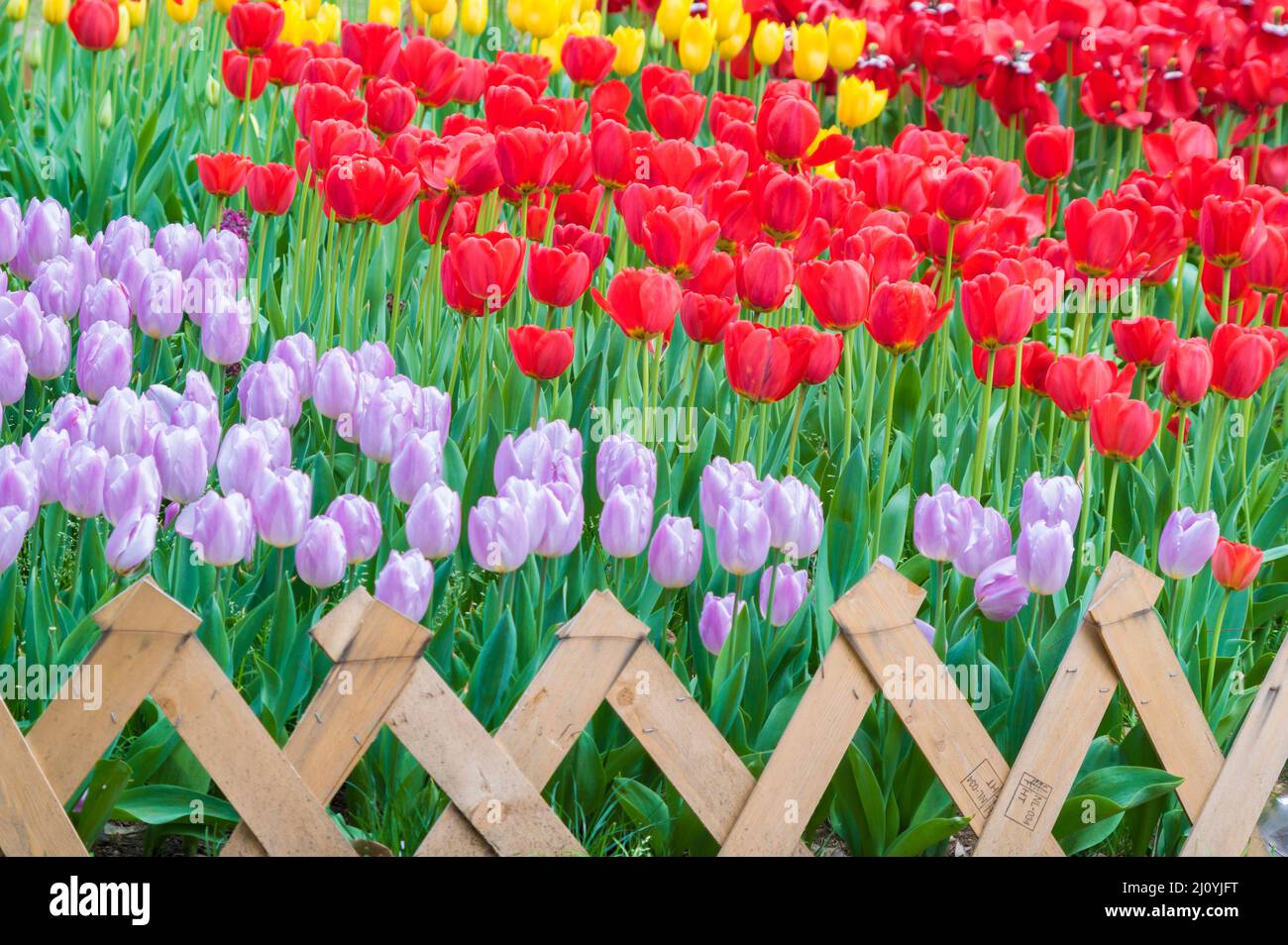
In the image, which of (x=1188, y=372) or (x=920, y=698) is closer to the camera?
(x=920, y=698)

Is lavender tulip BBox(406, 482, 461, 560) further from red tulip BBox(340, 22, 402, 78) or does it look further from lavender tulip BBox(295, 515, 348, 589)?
red tulip BBox(340, 22, 402, 78)

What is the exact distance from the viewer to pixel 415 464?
249cm

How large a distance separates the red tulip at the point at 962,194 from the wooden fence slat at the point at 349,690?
1594mm

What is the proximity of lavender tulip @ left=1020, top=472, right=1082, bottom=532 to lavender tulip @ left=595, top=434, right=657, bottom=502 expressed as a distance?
0.61 meters

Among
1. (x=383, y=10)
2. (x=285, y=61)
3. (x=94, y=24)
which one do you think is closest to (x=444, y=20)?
(x=383, y=10)

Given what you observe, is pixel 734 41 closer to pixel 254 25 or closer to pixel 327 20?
pixel 327 20

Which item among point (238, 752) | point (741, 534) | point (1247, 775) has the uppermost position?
point (741, 534)

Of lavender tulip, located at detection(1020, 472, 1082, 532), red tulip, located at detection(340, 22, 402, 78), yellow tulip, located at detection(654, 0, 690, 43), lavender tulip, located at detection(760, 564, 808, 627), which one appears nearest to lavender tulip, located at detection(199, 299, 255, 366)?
lavender tulip, located at detection(760, 564, 808, 627)

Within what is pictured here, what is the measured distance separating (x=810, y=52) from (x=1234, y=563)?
329 centimetres

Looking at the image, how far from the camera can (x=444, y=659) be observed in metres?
2.50

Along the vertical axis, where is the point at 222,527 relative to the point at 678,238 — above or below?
below

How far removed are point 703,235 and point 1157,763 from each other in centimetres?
129

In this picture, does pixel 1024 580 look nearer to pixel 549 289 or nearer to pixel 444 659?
pixel 444 659

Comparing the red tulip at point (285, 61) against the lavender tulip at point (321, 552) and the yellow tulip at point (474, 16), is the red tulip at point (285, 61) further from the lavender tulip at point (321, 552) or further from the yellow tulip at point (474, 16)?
the lavender tulip at point (321, 552)
